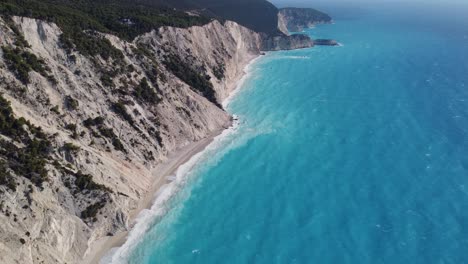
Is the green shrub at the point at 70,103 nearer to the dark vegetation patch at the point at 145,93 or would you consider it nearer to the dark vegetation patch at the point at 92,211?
the dark vegetation patch at the point at 145,93

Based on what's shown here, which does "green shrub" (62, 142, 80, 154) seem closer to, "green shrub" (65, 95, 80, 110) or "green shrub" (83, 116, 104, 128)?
"green shrub" (83, 116, 104, 128)

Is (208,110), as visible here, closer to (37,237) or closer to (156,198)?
(156,198)

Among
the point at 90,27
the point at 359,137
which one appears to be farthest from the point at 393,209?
the point at 90,27

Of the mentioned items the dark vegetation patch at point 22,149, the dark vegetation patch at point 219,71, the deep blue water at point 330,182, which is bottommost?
the deep blue water at point 330,182

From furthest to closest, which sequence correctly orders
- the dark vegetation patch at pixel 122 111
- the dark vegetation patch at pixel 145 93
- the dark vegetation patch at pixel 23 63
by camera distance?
the dark vegetation patch at pixel 145 93 → the dark vegetation patch at pixel 122 111 → the dark vegetation patch at pixel 23 63

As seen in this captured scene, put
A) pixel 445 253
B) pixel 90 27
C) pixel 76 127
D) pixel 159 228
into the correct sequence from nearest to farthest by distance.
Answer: pixel 445 253 < pixel 159 228 < pixel 76 127 < pixel 90 27

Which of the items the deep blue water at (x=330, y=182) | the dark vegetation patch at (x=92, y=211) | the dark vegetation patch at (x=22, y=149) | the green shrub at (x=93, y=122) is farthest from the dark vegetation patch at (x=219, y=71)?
the dark vegetation patch at (x=92, y=211)

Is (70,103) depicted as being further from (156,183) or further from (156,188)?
(156,188)
